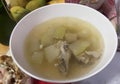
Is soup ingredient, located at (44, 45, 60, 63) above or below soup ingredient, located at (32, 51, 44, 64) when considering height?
above

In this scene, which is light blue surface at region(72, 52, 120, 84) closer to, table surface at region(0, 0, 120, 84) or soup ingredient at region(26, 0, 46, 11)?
table surface at region(0, 0, 120, 84)

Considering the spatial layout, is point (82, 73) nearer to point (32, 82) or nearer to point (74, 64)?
point (74, 64)

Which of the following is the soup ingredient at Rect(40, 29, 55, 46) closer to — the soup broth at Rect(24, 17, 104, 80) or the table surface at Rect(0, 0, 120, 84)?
the soup broth at Rect(24, 17, 104, 80)

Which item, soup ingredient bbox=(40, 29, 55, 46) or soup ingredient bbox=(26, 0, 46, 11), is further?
soup ingredient bbox=(26, 0, 46, 11)

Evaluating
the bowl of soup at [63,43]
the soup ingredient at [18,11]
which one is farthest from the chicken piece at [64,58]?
the soup ingredient at [18,11]

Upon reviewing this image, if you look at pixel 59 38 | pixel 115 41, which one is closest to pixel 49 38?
pixel 59 38

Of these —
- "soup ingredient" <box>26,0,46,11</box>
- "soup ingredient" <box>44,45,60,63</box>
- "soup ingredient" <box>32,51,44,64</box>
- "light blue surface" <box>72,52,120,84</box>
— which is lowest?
"light blue surface" <box>72,52,120,84</box>

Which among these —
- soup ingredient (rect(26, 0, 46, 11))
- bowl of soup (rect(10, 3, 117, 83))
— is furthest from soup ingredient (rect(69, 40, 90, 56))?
soup ingredient (rect(26, 0, 46, 11))

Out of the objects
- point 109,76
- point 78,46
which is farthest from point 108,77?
point 78,46
